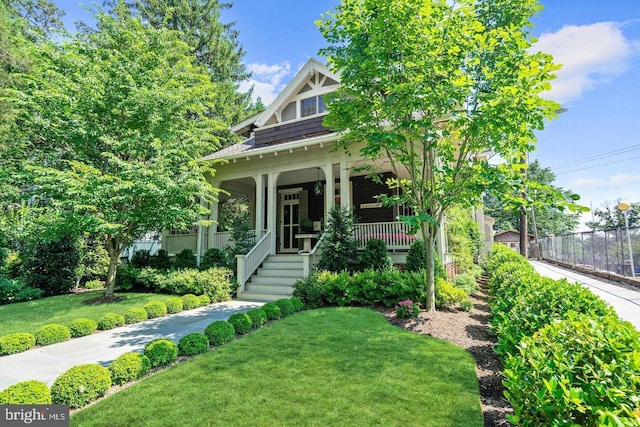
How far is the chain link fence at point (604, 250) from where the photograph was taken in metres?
10.9

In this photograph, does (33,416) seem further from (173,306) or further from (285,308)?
(173,306)

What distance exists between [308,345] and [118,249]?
783cm

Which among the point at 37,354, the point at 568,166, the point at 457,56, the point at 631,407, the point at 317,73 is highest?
the point at 568,166

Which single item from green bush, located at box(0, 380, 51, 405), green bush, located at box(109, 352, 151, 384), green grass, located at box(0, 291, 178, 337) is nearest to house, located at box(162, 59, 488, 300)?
green grass, located at box(0, 291, 178, 337)

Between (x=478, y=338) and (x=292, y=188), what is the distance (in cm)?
1048

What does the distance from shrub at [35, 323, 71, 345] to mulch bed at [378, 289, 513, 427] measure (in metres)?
6.07

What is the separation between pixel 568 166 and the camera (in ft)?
167

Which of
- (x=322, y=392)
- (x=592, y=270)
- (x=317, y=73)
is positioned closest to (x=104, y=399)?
(x=322, y=392)

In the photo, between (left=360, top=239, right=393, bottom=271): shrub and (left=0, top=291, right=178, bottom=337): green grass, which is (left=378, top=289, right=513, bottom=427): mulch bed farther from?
(left=0, top=291, right=178, bottom=337): green grass

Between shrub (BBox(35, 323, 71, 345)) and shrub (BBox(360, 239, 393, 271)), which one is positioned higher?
shrub (BBox(360, 239, 393, 271))

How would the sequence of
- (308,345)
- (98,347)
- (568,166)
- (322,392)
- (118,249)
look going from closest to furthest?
(322,392)
(308,345)
(98,347)
(118,249)
(568,166)

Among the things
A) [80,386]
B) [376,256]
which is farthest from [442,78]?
[80,386]

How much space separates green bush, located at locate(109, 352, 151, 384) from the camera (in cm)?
360

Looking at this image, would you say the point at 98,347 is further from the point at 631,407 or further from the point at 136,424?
the point at 631,407
